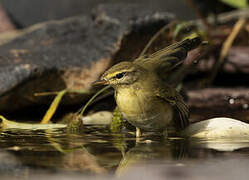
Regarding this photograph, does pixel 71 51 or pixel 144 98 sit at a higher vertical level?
pixel 71 51

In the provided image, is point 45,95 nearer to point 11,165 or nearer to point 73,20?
point 73,20

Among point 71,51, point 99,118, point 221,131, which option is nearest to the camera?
point 221,131

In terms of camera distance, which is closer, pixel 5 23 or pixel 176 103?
pixel 176 103

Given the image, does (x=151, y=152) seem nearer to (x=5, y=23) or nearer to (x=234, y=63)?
(x=234, y=63)

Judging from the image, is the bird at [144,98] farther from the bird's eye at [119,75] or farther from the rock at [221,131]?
the rock at [221,131]

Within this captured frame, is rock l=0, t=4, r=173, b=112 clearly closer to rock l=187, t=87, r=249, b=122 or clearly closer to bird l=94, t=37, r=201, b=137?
rock l=187, t=87, r=249, b=122

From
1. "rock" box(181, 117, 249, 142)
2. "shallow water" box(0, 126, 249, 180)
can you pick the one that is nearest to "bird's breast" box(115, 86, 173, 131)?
"shallow water" box(0, 126, 249, 180)

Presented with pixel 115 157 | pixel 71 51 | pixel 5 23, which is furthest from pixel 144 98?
pixel 5 23
